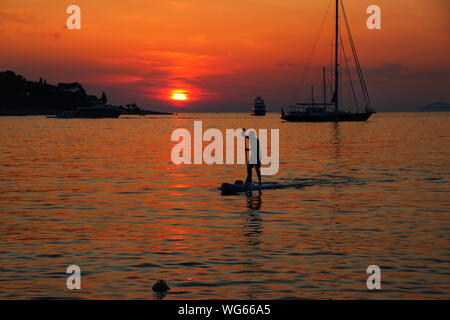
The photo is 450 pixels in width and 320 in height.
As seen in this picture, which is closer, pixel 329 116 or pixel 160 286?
pixel 160 286

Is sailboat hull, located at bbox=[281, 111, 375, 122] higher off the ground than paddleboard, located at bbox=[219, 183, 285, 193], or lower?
higher

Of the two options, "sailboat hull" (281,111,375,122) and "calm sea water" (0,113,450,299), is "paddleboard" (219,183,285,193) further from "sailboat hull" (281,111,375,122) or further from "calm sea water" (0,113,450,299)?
"sailboat hull" (281,111,375,122)

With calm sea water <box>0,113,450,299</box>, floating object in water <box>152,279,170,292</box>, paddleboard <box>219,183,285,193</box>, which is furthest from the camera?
paddleboard <box>219,183,285,193</box>

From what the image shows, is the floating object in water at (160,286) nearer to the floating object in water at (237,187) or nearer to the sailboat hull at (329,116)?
the floating object in water at (237,187)

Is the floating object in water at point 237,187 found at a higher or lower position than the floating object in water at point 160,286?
higher

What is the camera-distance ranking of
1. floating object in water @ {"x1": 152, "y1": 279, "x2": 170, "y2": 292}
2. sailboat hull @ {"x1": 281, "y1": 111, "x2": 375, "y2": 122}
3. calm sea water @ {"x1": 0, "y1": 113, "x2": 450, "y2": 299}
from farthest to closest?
sailboat hull @ {"x1": 281, "y1": 111, "x2": 375, "y2": 122} → calm sea water @ {"x1": 0, "y1": 113, "x2": 450, "y2": 299} → floating object in water @ {"x1": 152, "y1": 279, "x2": 170, "y2": 292}

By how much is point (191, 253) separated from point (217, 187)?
16.6 metres

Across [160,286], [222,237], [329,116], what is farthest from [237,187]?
[329,116]

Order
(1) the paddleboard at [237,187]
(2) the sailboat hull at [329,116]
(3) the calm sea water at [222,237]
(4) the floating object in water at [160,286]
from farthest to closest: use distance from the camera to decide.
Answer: (2) the sailboat hull at [329,116]
(1) the paddleboard at [237,187]
(3) the calm sea water at [222,237]
(4) the floating object in water at [160,286]

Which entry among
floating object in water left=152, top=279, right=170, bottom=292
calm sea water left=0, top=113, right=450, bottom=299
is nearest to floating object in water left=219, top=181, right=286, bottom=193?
calm sea water left=0, top=113, right=450, bottom=299

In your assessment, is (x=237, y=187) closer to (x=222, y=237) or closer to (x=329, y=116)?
(x=222, y=237)

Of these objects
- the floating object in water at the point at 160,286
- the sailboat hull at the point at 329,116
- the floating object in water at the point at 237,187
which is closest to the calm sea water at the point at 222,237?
the floating object in water at the point at 160,286
